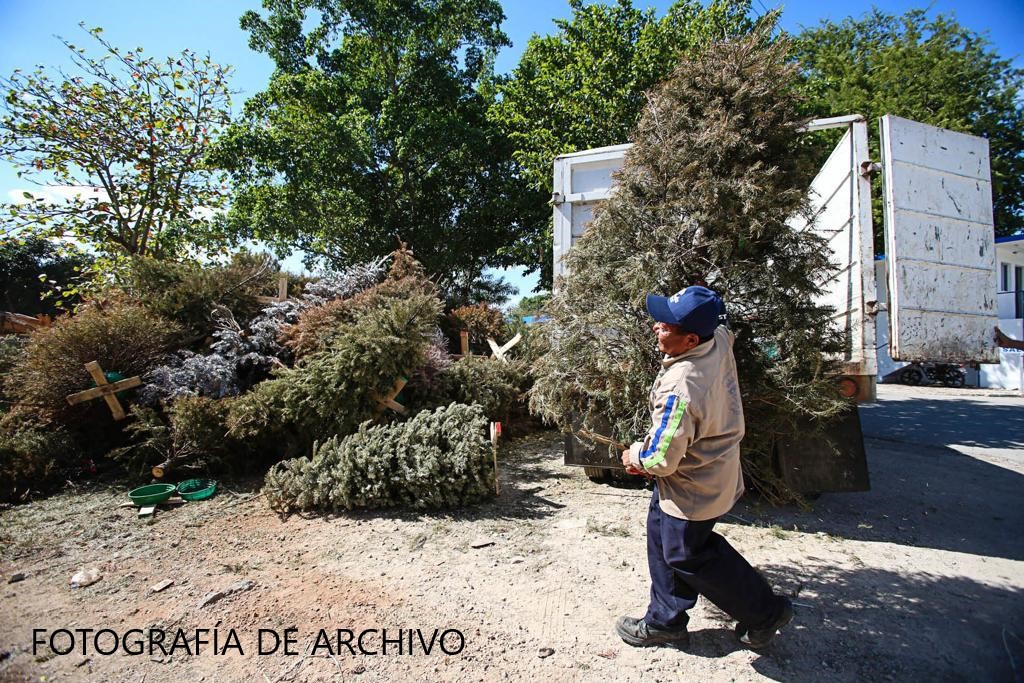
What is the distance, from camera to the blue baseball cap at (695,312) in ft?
7.07

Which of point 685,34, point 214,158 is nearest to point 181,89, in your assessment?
point 214,158

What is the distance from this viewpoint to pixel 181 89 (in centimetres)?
966

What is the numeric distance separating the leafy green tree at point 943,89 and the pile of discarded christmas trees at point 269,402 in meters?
12.2

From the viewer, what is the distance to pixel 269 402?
508 cm

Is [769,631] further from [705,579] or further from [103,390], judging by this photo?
[103,390]

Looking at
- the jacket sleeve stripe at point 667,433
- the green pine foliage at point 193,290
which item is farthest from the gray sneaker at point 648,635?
the green pine foliage at point 193,290

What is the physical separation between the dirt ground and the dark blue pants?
22 centimetres

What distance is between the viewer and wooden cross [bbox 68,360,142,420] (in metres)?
5.08

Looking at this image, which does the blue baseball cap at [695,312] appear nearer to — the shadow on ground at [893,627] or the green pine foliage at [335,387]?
the shadow on ground at [893,627]

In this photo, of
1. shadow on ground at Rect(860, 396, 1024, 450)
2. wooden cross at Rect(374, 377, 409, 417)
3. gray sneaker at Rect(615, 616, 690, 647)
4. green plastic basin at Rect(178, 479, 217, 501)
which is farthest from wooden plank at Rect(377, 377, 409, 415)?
shadow on ground at Rect(860, 396, 1024, 450)

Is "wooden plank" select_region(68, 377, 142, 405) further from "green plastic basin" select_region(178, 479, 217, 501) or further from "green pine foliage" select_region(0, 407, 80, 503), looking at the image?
"green plastic basin" select_region(178, 479, 217, 501)

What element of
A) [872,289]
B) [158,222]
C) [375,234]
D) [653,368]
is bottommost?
[653,368]

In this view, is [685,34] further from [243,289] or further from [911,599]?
[911,599]

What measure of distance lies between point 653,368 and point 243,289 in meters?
6.27
